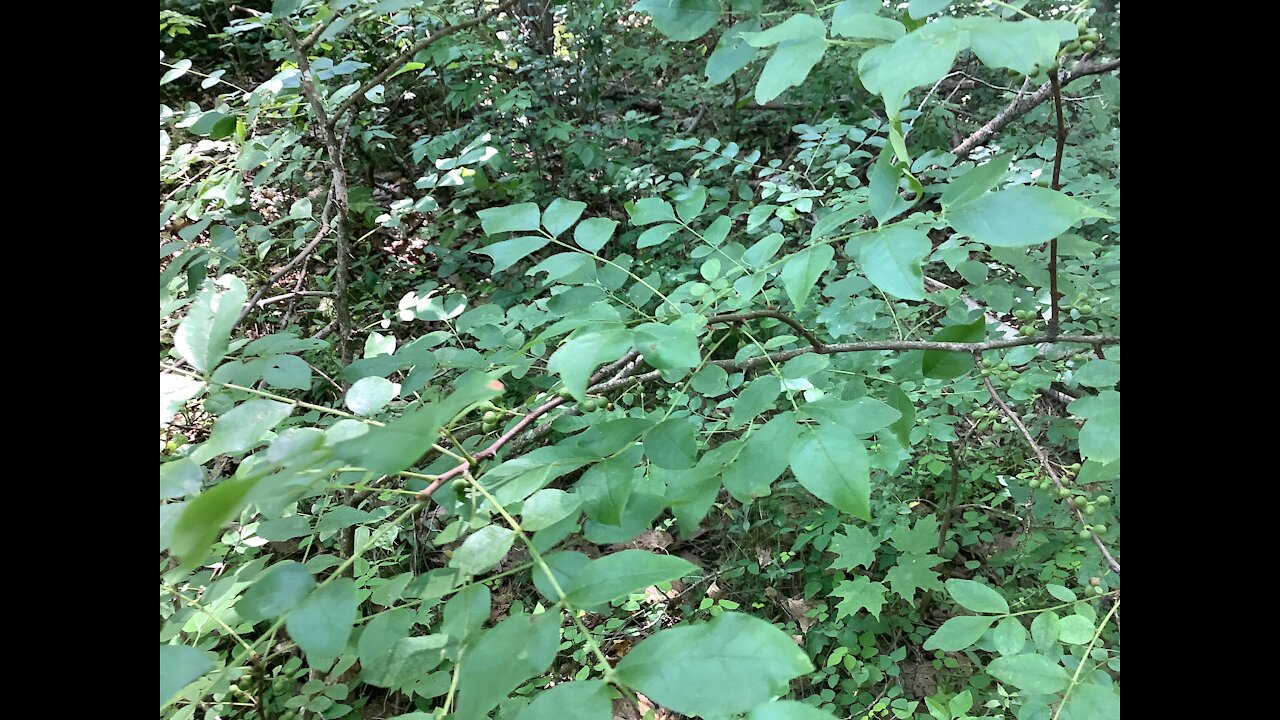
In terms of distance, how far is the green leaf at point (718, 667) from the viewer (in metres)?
0.42

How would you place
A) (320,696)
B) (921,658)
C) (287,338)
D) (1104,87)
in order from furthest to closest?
(921,658) → (320,696) → (1104,87) → (287,338)

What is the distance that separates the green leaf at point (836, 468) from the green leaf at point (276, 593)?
1.37 ft

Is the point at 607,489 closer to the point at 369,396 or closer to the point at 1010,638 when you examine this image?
the point at 369,396

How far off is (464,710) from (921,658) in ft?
6.08

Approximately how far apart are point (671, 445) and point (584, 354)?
195 mm

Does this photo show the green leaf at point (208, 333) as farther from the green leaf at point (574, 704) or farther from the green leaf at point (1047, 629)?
the green leaf at point (1047, 629)

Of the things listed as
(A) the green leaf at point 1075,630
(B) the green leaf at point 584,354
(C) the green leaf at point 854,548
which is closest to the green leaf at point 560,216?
(B) the green leaf at point 584,354

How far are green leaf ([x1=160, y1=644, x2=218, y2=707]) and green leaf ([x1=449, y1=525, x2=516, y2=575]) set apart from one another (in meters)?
0.18

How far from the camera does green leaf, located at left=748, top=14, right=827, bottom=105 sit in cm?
62
